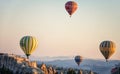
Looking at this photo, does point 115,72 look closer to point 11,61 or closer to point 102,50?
point 11,61

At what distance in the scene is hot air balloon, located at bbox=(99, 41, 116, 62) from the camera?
106 metres

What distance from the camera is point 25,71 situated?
453ft

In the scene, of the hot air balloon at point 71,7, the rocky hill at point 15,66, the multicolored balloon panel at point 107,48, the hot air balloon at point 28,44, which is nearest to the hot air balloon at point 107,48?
the multicolored balloon panel at point 107,48

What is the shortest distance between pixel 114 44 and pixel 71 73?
209 ft

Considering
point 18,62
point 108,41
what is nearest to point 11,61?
point 18,62

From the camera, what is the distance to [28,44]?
10919 cm

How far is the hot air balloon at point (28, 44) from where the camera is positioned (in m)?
107

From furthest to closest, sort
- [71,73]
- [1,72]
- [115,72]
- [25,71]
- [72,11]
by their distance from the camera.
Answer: [71,73], [115,72], [25,71], [1,72], [72,11]

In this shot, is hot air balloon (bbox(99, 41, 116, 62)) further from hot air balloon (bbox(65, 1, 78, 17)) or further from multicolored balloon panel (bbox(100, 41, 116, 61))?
hot air balloon (bbox(65, 1, 78, 17))

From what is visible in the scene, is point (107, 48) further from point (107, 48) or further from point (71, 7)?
point (71, 7)

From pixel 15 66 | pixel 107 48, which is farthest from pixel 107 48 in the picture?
pixel 15 66

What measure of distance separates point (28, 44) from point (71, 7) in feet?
48.2

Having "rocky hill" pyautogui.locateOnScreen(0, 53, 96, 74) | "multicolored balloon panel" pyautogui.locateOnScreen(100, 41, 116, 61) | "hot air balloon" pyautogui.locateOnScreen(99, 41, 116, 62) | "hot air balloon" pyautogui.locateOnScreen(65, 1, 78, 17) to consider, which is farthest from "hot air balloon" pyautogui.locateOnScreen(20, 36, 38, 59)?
"rocky hill" pyautogui.locateOnScreen(0, 53, 96, 74)

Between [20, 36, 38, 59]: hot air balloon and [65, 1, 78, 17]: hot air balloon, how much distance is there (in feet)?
42.4
